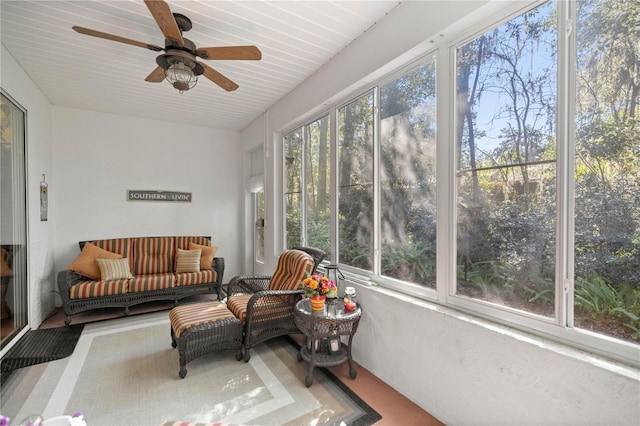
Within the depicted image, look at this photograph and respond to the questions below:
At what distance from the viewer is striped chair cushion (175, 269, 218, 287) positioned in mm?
4133

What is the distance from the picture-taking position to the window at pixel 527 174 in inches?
51.8

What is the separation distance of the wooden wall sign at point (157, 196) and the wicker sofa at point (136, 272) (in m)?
0.71

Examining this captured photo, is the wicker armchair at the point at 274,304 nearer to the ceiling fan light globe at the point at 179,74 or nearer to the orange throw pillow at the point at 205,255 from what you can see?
the orange throw pillow at the point at 205,255

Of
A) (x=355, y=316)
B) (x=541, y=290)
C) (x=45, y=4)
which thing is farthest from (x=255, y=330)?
(x=45, y=4)

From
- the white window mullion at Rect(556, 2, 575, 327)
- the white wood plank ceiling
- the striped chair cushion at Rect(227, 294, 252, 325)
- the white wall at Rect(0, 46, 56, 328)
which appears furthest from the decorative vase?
the white wall at Rect(0, 46, 56, 328)

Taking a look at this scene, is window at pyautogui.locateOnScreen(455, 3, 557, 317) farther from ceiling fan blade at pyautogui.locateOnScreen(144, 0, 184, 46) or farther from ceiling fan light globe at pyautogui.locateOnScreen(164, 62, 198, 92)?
ceiling fan light globe at pyautogui.locateOnScreen(164, 62, 198, 92)

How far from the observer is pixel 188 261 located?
4379mm

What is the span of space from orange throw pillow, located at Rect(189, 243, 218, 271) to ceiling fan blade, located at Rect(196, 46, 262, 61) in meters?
3.18

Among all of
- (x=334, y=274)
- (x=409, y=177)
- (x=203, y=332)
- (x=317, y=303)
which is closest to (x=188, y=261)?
(x=203, y=332)

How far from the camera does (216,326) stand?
2500 mm

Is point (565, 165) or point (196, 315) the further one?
point (196, 315)

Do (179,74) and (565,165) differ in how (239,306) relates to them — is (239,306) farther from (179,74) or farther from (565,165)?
Answer: (565,165)

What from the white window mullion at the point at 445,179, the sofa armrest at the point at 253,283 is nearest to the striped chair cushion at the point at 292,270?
the sofa armrest at the point at 253,283

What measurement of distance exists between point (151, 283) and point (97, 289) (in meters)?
0.60
